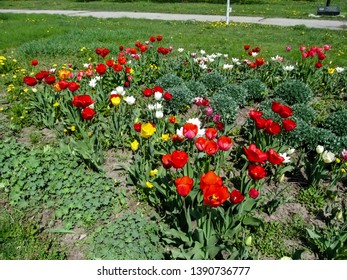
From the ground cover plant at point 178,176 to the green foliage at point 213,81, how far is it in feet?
1.24

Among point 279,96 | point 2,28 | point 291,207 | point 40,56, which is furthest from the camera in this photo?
point 2,28

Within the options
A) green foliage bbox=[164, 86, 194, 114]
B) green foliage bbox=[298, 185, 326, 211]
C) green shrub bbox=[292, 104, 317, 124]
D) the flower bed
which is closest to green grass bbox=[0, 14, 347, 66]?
the flower bed

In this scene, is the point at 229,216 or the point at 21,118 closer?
the point at 229,216

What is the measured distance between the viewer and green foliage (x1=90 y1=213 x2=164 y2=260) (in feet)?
9.80

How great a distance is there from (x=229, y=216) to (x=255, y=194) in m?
0.41

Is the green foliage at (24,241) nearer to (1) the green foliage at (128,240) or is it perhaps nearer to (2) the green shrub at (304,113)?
(1) the green foliage at (128,240)

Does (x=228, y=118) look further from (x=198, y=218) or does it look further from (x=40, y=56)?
(x=40, y=56)

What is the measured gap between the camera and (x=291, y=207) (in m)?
3.74

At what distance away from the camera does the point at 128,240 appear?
122 inches

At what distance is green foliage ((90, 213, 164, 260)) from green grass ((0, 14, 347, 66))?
22.5ft

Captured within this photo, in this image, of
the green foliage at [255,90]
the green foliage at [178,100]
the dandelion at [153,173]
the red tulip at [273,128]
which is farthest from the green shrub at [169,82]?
the red tulip at [273,128]

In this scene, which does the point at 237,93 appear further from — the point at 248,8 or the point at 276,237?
the point at 248,8
